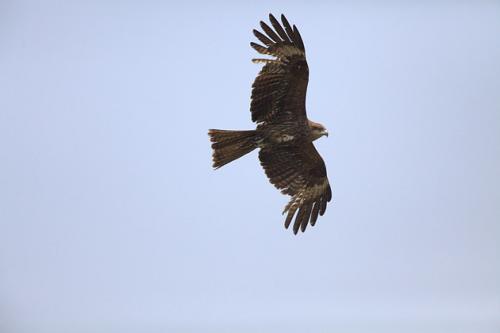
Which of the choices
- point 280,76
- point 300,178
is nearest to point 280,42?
point 280,76

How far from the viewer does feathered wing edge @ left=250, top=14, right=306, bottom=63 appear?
43.9 ft

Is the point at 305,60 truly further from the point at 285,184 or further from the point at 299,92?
the point at 285,184

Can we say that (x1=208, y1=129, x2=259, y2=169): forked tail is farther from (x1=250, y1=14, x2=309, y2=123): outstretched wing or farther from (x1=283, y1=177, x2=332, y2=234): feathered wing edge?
(x1=283, y1=177, x2=332, y2=234): feathered wing edge

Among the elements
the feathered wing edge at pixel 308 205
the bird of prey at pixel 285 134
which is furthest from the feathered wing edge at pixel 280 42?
the feathered wing edge at pixel 308 205

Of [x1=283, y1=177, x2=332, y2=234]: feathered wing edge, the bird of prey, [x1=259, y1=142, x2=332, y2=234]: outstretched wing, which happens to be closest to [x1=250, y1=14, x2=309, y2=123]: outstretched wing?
the bird of prey

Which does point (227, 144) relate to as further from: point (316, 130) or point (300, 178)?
point (300, 178)

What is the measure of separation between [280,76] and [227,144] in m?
1.27

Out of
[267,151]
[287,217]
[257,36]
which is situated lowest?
[287,217]

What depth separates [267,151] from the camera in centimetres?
1446

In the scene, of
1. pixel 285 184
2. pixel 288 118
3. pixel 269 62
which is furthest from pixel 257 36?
pixel 285 184

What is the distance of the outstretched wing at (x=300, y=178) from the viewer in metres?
14.5

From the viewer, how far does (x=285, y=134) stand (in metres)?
14.0

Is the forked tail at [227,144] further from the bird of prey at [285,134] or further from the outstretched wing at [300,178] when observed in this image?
the outstretched wing at [300,178]

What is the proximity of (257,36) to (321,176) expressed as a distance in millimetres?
2654
